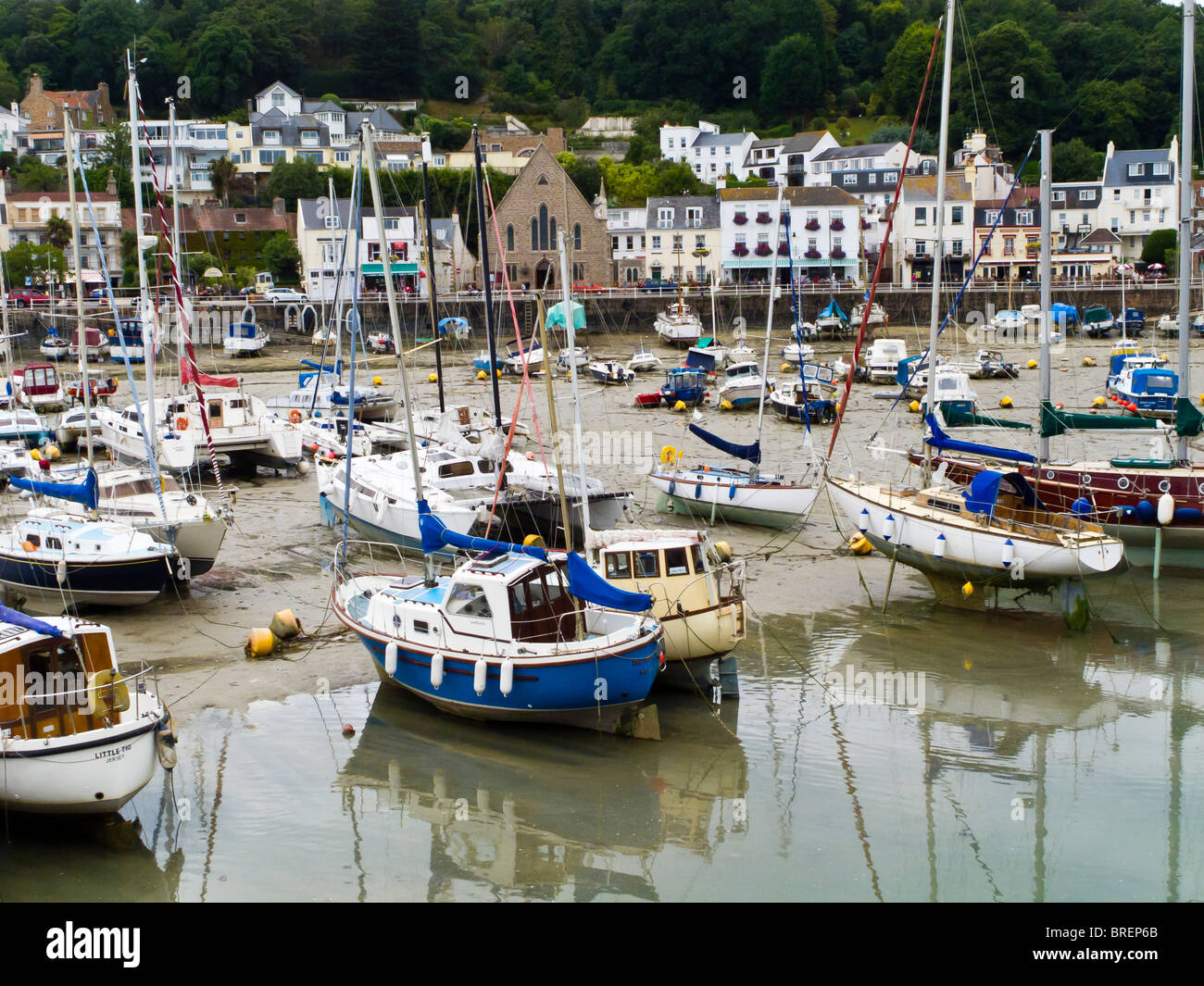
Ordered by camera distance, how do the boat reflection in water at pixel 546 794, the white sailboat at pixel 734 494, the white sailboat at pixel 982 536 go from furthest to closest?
1. the white sailboat at pixel 734 494
2. the white sailboat at pixel 982 536
3. the boat reflection in water at pixel 546 794

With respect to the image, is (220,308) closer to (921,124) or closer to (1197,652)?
(1197,652)

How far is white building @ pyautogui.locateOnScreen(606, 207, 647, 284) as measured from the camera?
81.2m

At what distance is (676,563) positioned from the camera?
17453mm

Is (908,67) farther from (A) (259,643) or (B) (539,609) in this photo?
(B) (539,609)

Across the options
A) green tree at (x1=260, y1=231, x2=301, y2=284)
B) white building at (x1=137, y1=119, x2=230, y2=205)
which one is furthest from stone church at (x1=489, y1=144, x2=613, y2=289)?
white building at (x1=137, y1=119, x2=230, y2=205)

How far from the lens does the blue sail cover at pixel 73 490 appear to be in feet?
73.7

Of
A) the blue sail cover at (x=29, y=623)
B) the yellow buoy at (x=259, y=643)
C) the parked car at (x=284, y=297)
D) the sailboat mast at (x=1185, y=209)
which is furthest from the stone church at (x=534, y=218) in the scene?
the blue sail cover at (x=29, y=623)

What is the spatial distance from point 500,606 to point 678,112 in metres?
117

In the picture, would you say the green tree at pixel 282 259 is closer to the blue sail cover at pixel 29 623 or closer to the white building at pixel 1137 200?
the white building at pixel 1137 200

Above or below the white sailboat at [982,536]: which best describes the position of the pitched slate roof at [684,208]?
above

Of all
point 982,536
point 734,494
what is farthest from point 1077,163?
point 982,536

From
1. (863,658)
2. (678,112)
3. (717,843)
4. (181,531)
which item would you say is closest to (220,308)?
(181,531)

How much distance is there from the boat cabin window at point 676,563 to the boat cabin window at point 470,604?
259 centimetres
